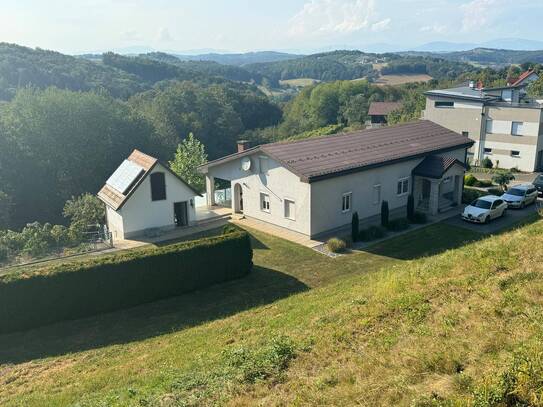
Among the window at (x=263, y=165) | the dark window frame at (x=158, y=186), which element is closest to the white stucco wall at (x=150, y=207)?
the dark window frame at (x=158, y=186)

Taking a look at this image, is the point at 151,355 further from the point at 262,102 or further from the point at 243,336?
the point at 262,102

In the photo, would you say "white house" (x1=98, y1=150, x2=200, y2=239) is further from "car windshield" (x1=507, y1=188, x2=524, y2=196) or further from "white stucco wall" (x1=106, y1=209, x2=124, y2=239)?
"car windshield" (x1=507, y1=188, x2=524, y2=196)

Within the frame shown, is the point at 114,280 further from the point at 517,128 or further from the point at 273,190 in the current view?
the point at 517,128

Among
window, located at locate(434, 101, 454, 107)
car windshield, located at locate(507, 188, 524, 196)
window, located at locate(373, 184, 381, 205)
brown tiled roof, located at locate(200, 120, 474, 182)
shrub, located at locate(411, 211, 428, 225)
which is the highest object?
window, located at locate(434, 101, 454, 107)

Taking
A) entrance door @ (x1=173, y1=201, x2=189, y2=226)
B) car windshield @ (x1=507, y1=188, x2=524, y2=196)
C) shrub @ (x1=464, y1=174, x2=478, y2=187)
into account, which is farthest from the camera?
shrub @ (x1=464, y1=174, x2=478, y2=187)

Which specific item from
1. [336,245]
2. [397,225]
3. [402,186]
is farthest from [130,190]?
[402,186]

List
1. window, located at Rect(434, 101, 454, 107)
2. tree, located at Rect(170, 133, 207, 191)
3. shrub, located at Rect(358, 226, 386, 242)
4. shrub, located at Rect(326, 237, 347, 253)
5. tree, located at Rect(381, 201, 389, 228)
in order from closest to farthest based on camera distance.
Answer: shrub, located at Rect(326, 237, 347, 253) < shrub, located at Rect(358, 226, 386, 242) < tree, located at Rect(381, 201, 389, 228) < tree, located at Rect(170, 133, 207, 191) < window, located at Rect(434, 101, 454, 107)

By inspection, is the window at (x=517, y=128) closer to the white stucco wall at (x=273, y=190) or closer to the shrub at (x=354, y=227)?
the shrub at (x=354, y=227)

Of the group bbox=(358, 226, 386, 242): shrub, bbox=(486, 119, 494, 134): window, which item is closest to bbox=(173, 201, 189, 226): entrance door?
bbox=(358, 226, 386, 242): shrub
